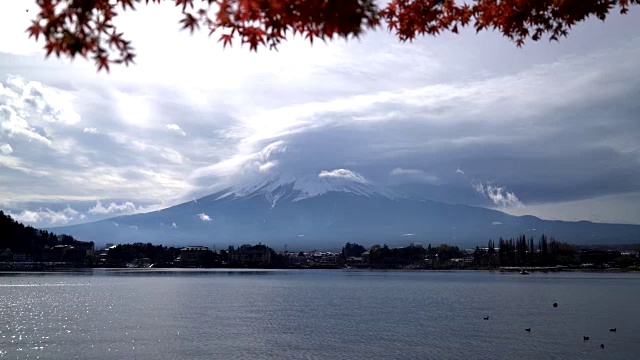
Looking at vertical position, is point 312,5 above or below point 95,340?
above

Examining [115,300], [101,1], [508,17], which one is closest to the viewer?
[101,1]

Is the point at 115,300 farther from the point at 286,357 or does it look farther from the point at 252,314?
the point at 286,357

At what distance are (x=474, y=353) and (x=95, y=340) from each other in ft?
101

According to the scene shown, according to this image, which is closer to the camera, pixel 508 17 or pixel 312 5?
pixel 312 5

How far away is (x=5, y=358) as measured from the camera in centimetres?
4350

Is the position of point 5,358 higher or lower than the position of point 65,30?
lower

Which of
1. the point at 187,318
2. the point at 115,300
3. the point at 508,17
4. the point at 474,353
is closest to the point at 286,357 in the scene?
the point at 474,353

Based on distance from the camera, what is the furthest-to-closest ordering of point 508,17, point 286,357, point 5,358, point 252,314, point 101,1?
1. point 252,314
2. point 286,357
3. point 5,358
4. point 508,17
5. point 101,1

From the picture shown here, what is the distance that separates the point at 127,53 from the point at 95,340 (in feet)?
168

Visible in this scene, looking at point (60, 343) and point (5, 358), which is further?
point (60, 343)

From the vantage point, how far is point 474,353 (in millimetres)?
47906

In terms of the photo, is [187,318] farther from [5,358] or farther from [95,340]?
[5,358]

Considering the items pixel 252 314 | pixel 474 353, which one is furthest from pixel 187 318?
pixel 474 353

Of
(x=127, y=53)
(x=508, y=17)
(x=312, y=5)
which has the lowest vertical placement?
(x=127, y=53)
